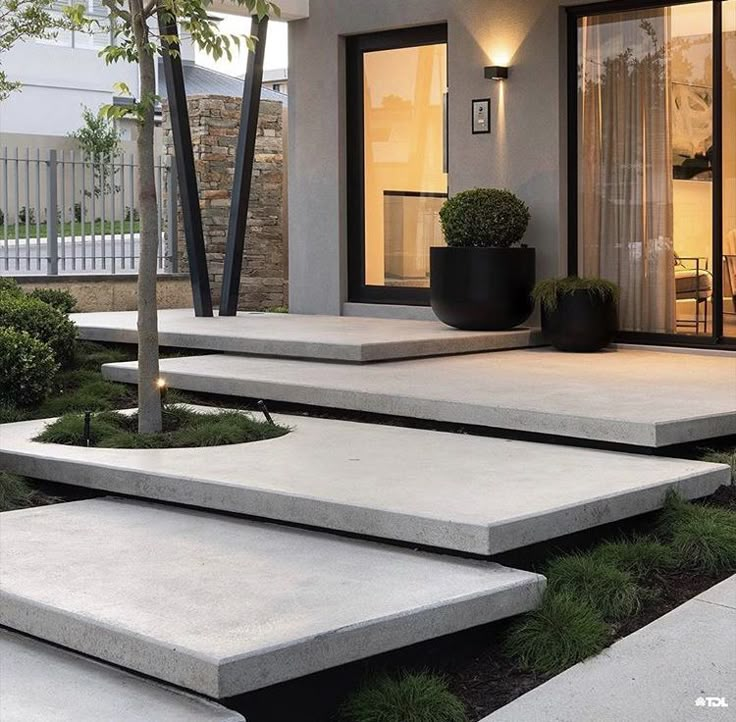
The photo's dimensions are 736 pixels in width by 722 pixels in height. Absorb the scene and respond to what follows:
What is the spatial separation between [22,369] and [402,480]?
3.23m

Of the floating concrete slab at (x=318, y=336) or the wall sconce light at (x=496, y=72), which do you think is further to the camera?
the wall sconce light at (x=496, y=72)

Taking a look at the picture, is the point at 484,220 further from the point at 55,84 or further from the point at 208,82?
the point at 55,84

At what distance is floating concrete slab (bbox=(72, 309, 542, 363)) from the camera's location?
7836mm

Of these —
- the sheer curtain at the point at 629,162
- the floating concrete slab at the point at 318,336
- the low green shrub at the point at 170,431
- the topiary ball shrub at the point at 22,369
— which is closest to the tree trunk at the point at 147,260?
the low green shrub at the point at 170,431

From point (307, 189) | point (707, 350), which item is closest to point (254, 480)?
point (707, 350)

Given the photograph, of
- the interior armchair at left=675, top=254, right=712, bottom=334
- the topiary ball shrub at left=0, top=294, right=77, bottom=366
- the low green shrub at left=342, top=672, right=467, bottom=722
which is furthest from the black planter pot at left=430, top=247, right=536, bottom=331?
the low green shrub at left=342, top=672, right=467, bottom=722

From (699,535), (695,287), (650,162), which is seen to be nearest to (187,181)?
(650,162)

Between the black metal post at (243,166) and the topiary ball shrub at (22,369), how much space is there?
3.47 m

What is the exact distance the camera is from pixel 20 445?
18.9ft

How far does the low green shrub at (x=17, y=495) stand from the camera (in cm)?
511

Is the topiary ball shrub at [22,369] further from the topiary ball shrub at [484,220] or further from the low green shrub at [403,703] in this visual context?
the low green shrub at [403,703]

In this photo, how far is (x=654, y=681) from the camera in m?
3.49

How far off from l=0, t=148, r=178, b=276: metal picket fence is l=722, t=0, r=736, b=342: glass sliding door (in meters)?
6.84

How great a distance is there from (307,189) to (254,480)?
676cm
